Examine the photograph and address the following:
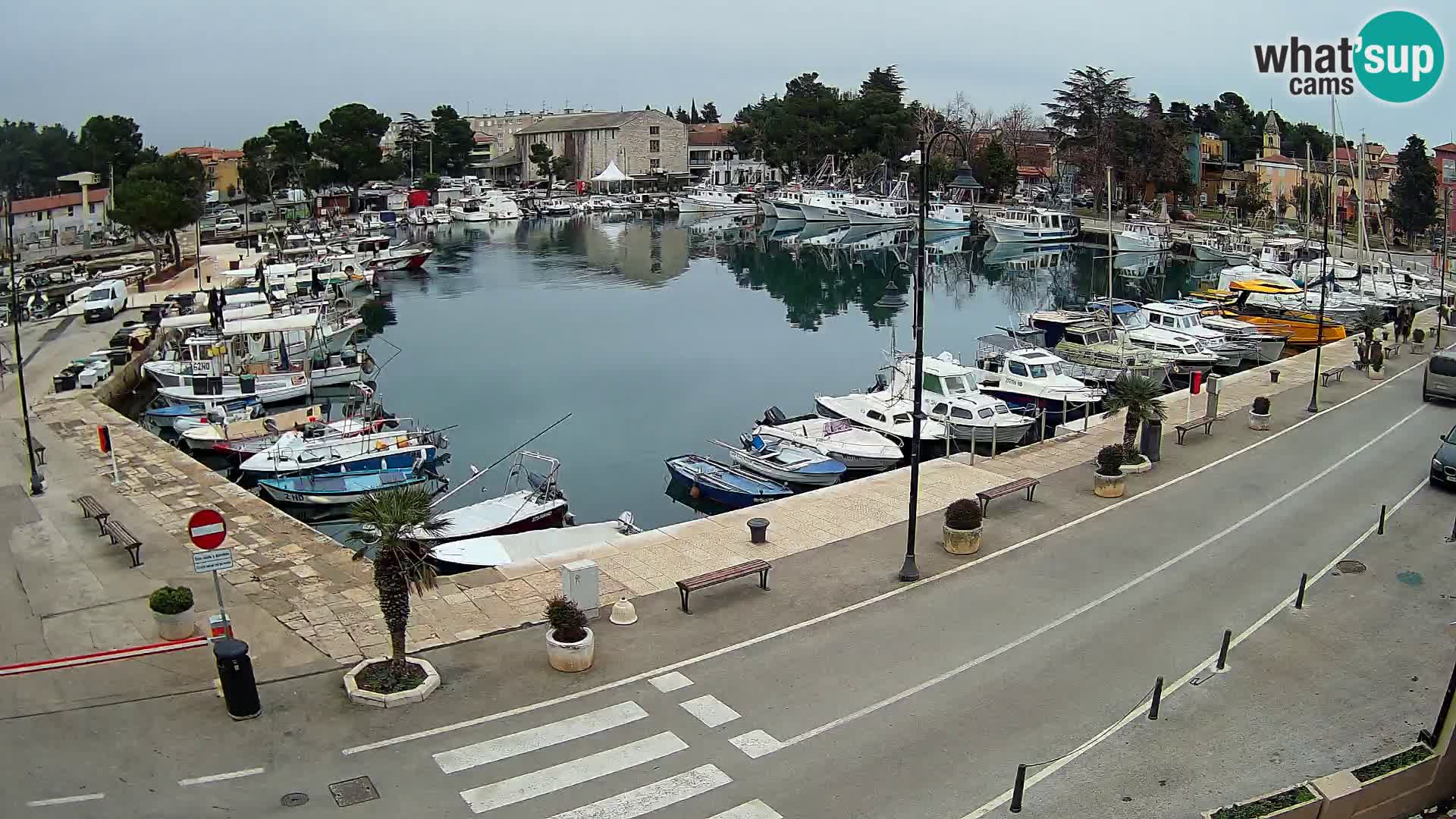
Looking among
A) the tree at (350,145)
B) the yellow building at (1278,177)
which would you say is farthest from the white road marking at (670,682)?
the tree at (350,145)

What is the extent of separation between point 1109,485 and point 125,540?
19044 millimetres

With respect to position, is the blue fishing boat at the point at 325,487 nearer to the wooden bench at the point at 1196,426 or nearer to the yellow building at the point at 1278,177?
the wooden bench at the point at 1196,426

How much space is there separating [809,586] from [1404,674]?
27.9 feet

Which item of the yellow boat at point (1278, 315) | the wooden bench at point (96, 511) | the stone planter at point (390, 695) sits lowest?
the stone planter at point (390, 695)

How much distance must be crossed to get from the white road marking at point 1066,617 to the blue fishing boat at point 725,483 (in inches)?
440

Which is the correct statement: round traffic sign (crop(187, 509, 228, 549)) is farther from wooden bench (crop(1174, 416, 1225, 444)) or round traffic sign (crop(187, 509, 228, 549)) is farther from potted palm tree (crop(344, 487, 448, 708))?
wooden bench (crop(1174, 416, 1225, 444))

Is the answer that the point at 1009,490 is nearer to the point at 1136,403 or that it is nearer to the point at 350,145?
the point at 1136,403

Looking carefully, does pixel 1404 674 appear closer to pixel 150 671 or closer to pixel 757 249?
pixel 150 671

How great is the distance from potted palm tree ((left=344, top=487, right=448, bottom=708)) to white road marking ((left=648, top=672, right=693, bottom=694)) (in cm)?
287

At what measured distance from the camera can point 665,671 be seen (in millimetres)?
15438

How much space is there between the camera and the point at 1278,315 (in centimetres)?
5100

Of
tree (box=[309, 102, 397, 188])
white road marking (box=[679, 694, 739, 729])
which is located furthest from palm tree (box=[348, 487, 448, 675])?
tree (box=[309, 102, 397, 188])

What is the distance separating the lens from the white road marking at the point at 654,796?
12000 mm

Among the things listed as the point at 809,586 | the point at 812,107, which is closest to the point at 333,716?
the point at 809,586
